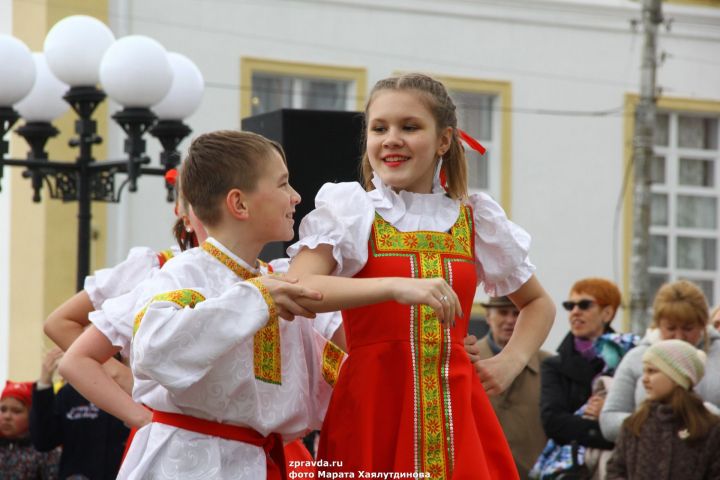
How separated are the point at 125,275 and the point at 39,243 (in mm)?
10515

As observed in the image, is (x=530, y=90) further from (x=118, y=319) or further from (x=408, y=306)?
(x=408, y=306)

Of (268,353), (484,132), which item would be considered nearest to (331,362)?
(268,353)

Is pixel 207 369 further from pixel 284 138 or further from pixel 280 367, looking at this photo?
pixel 284 138

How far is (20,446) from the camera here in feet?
24.6

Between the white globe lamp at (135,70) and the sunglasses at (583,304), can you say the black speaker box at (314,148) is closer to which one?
the sunglasses at (583,304)

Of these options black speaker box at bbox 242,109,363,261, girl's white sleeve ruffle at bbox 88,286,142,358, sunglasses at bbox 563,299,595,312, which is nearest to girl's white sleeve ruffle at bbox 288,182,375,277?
girl's white sleeve ruffle at bbox 88,286,142,358

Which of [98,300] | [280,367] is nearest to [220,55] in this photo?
[98,300]

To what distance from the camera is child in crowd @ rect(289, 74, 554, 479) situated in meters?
3.58

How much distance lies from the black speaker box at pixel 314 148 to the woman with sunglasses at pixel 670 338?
7.86 feet

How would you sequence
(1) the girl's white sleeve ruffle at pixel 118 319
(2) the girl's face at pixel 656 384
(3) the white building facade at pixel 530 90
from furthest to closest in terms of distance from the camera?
(3) the white building facade at pixel 530 90
(2) the girl's face at pixel 656 384
(1) the girl's white sleeve ruffle at pixel 118 319

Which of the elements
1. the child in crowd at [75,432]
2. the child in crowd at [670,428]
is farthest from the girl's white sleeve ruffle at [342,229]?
the child in crowd at [75,432]

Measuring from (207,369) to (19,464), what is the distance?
14.4ft

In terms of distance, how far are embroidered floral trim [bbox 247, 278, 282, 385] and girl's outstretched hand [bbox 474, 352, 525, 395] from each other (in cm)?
51

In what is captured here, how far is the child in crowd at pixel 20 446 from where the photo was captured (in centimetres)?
744
